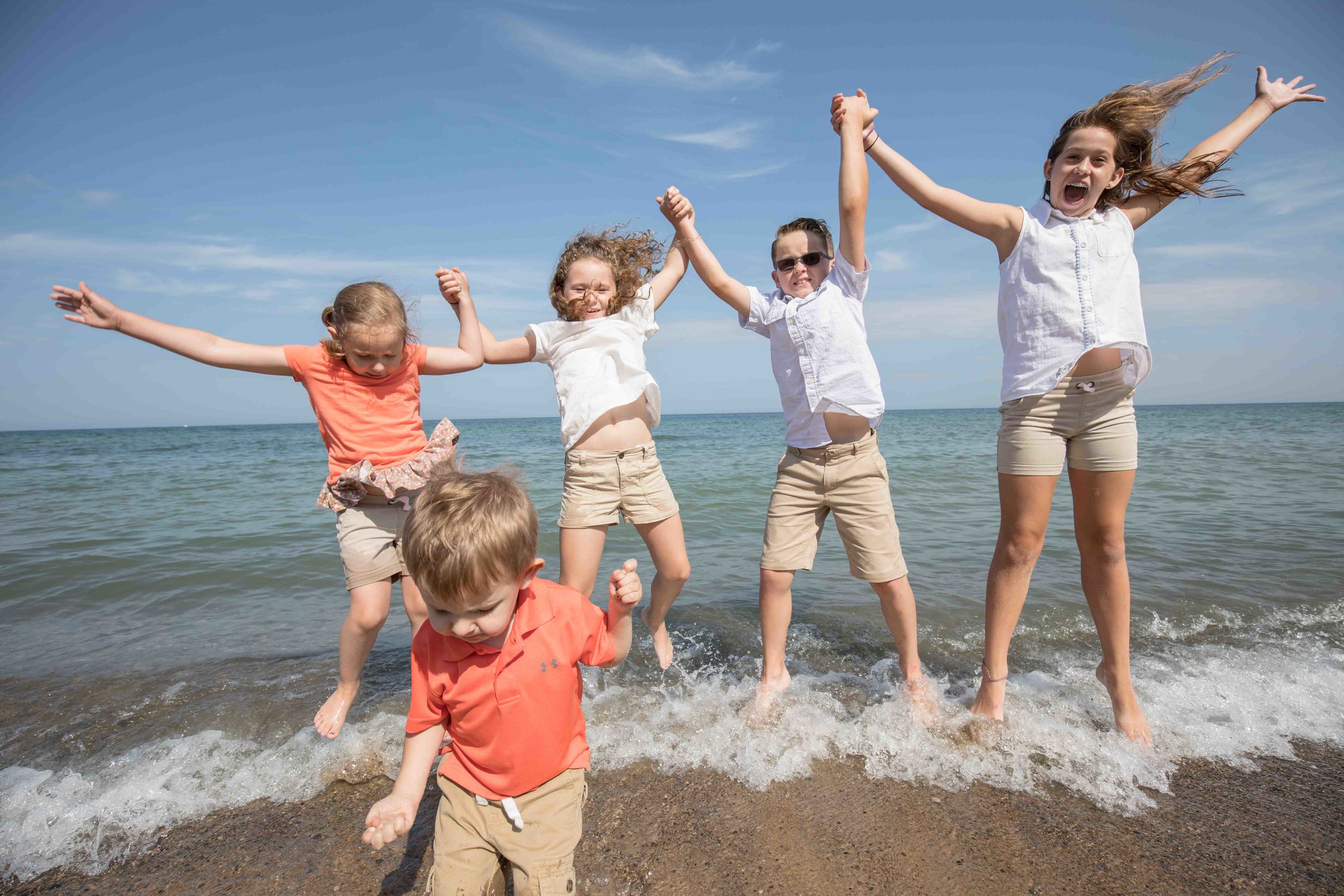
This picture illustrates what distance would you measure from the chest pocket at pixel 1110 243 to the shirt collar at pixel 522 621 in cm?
231

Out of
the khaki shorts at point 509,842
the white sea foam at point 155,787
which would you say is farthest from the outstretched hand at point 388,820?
the white sea foam at point 155,787

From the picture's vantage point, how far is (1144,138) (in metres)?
2.46

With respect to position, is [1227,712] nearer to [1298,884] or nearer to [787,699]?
[1298,884]

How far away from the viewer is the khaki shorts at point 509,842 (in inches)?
65.3

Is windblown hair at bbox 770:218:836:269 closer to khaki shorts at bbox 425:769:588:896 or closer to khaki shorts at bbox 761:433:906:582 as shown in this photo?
khaki shorts at bbox 761:433:906:582

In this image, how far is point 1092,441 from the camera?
2.49 m

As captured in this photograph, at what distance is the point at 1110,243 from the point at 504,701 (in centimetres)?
260

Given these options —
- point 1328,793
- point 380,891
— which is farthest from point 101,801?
point 1328,793

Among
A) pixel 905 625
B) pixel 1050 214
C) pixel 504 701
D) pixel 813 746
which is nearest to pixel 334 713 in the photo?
pixel 504 701

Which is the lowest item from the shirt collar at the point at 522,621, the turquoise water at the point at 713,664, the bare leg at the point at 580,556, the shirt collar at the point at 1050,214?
the turquoise water at the point at 713,664

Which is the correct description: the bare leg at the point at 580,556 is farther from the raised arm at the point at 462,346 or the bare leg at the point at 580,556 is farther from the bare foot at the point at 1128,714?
the bare foot at the point at 1128,714

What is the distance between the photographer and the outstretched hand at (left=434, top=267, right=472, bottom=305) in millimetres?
2982

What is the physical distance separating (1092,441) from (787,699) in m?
1.67

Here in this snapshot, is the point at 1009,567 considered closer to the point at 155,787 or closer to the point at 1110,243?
the point at 1110,243
